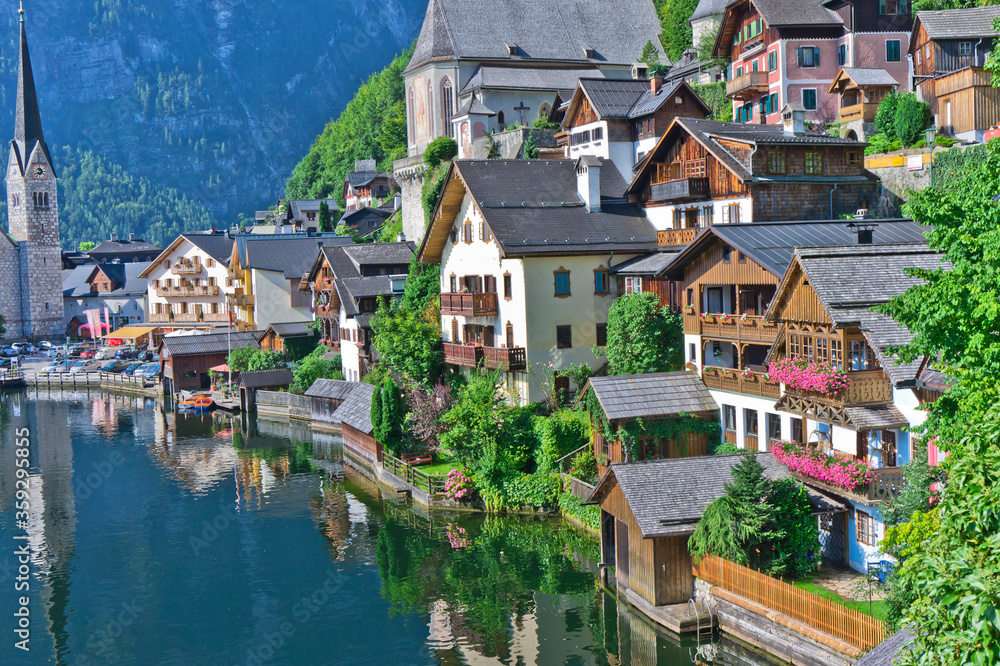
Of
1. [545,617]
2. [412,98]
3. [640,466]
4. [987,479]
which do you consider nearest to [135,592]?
[545,617]

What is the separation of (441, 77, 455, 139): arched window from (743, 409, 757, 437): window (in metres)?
58.5

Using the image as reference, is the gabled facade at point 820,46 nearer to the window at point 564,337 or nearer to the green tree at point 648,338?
the window at point 564,337

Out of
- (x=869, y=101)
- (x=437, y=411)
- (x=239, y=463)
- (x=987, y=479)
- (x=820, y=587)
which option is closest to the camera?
(x=987, y=479)

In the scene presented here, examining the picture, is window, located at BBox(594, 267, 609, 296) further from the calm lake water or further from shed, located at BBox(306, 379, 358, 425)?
shed, located at BBox(306, 379, 358, 425)

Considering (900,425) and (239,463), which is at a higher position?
(900,425)

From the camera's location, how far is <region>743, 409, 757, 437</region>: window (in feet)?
121

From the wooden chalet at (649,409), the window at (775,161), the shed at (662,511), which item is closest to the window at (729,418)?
the wooden chalet at (649,409)

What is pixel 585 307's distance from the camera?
48.3 meters

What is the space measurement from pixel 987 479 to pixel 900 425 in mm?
14990

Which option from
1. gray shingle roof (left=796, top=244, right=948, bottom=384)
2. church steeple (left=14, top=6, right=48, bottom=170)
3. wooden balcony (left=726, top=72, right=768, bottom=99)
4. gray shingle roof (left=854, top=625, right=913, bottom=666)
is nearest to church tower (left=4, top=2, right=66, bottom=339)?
church steeple (left=14, top=6, right=48, bottom=170)

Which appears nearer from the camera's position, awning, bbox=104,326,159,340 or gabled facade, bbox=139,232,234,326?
gabled facade, bbox=139,232,234,326

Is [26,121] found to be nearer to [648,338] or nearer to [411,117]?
[411,117]

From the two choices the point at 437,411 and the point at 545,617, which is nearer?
the point at 545,617

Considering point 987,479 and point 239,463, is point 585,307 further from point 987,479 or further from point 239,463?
point 987,479
